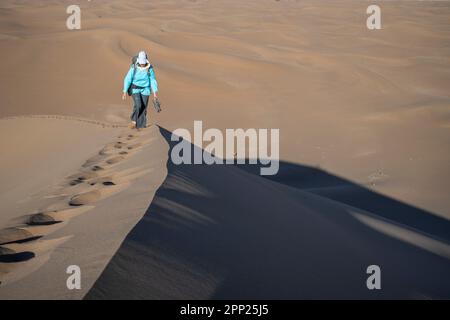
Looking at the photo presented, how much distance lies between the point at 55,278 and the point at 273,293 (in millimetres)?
1093

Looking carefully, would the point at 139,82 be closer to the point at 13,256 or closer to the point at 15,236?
the point at 15,236

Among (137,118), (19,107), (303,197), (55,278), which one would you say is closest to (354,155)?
(303,197)

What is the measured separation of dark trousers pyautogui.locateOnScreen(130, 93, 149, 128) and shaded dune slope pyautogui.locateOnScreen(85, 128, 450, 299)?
338cm

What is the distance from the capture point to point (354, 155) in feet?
25.1

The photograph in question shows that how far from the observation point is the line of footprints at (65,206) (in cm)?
249

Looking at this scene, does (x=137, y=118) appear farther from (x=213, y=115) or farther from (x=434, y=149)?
(x=434, y=149)

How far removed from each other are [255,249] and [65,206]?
1.68 metres

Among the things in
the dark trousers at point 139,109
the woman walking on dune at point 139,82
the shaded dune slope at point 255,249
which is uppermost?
the woman walking on dune at point 139,82

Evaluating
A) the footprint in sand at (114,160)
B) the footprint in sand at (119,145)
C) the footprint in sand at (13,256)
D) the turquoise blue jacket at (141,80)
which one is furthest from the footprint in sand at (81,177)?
the turquoise blue jacket at (141,80)

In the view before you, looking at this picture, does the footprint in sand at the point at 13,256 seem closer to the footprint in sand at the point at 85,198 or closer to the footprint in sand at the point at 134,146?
the footprint in sand at the point at 85,198

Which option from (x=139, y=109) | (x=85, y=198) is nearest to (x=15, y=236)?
(x=85, y=198)

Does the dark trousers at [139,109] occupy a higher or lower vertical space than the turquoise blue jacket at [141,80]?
lower

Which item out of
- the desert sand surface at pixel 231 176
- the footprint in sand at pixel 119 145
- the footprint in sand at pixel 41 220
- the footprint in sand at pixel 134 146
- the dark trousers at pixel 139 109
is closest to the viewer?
the desert sand surface at pixel 231 176

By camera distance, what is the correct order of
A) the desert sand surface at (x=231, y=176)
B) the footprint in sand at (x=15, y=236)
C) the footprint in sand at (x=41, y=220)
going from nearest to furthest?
the desert sand surface at (x=231, y=176), the footprint in sand at (x=15, y=236), the footprint in sand at (x=41, y=220)
